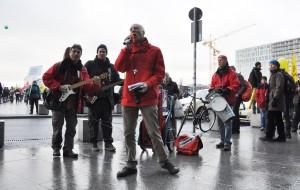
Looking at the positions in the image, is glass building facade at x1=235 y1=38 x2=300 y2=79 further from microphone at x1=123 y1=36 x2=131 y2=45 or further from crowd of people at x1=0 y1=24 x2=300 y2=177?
microphone at x1=123 y1=36 x2=131 y2=45

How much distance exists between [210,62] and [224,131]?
10908 cm

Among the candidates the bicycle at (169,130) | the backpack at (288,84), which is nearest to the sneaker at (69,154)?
the bicycle at (169,130)

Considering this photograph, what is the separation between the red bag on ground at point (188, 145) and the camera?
6.46 metres

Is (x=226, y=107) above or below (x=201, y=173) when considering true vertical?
above

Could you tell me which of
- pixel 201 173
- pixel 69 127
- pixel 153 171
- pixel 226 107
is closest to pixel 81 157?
pixel 69 127

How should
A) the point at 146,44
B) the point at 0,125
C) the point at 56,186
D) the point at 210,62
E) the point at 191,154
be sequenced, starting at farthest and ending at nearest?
1. the point at 210,62
2. the point at 0,125
3. the point at 191,154
4. the point at 146,44
5. the point at 56,186

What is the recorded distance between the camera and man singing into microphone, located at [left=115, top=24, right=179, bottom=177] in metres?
4.80

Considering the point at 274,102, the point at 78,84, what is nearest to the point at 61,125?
the point at 78,84

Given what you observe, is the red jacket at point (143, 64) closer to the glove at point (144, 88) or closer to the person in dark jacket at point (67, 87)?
the glove at point (144, 88)

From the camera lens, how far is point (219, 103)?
733cm

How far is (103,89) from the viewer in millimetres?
6707

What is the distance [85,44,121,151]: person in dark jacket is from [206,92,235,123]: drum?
195 cm

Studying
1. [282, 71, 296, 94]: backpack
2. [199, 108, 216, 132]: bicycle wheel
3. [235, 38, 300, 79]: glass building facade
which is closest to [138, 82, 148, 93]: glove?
[282, 71, 296, 94]: backpack

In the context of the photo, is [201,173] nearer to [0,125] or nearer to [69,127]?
[69,127]
